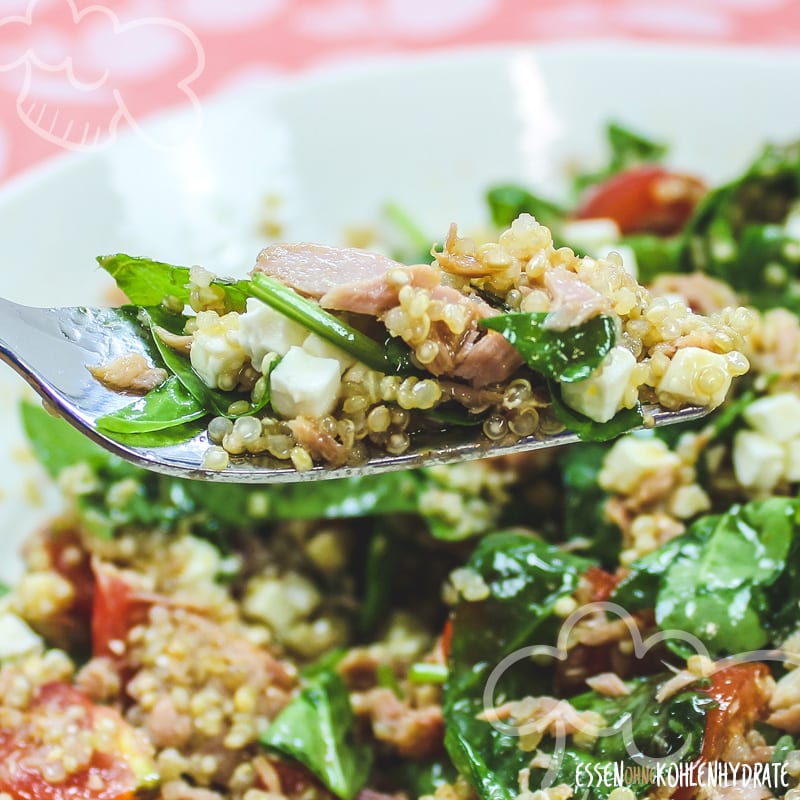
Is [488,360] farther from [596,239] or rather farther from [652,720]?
[596,239]

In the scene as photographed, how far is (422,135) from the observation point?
4.08m

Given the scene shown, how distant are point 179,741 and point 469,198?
252cm

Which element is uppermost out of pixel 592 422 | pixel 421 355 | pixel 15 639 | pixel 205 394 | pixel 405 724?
pixel 421 355

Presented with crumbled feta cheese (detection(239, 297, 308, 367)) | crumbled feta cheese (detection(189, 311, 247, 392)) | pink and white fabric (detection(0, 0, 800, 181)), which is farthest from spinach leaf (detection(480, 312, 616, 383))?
pink and white fabric (detection(0, 0, 800, 181))

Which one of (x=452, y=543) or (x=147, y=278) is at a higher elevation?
(x=147, y=278)

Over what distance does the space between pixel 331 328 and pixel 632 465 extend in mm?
1249

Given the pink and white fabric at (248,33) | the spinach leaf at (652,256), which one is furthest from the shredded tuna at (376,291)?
the pink and white fabric at (248,33)

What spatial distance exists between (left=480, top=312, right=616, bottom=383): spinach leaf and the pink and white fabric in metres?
3.37

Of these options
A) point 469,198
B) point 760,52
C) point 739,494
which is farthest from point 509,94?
point 739,494

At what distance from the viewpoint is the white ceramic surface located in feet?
12.3

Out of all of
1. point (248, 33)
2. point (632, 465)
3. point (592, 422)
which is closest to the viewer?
point (592, 422)

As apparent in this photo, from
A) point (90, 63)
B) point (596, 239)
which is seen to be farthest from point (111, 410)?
point (90, 63)

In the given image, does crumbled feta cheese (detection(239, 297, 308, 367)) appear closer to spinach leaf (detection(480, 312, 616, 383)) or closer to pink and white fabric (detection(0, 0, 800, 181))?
spinach leaf (detection(480, 312, 616, 383))

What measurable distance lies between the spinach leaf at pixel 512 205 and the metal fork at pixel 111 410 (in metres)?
1.94
